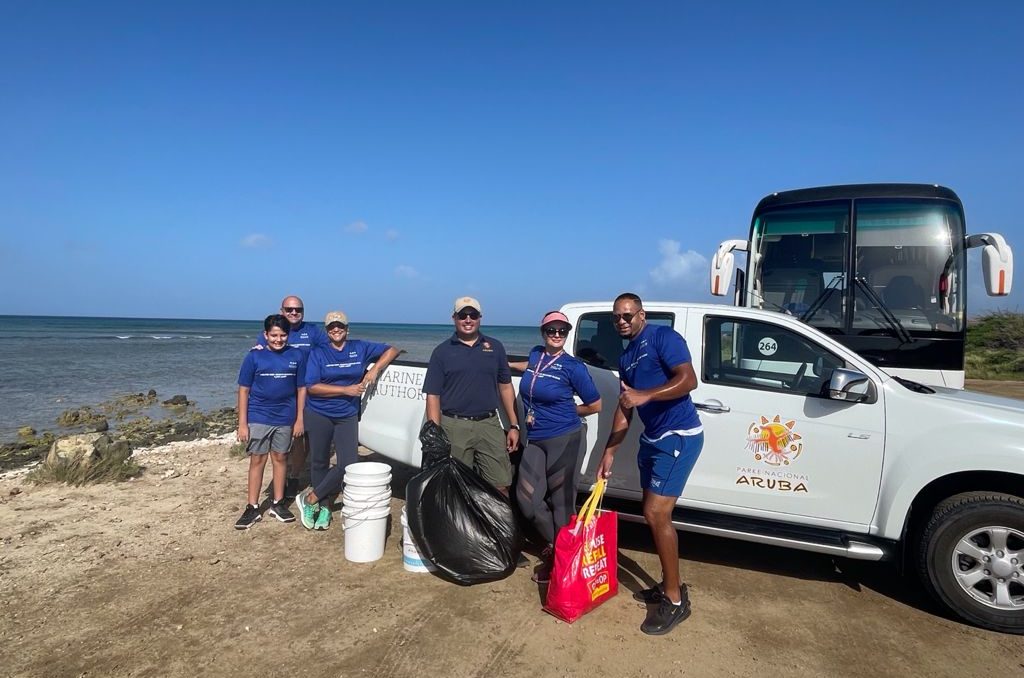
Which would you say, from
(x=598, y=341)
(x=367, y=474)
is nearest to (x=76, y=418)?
(x=367, y=474)

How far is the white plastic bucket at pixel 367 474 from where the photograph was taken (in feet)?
13.8

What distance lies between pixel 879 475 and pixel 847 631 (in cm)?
92

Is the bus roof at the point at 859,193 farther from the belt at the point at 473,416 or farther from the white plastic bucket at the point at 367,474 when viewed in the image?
the white plastic bucket at the point at 367,474

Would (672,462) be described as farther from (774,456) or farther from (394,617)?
(394,617)

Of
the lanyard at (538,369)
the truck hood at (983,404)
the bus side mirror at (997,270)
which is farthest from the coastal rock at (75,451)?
the bus side mirror at (997,270)

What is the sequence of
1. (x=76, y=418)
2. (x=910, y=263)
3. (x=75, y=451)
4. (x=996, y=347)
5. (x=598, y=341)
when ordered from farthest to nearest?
(x=996, y=347), (x=76, y=418), (x=75, y=451), (x=910, y=263), (x=598, y=341)

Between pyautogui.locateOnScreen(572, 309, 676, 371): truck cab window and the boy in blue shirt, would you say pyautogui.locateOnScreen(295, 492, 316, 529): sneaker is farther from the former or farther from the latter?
pyautogui.locateOnScreen(572, 309, 676, 371): truck cab window

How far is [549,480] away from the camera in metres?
3.93

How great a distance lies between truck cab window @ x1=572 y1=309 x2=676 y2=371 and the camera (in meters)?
4.52

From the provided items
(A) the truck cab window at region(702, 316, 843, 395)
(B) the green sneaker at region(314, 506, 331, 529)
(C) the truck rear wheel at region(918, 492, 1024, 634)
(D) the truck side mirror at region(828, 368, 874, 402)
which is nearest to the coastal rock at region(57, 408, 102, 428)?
(B) the green sneaker at region(314, 506, 331, 529)

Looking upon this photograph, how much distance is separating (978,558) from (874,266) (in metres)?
2.92

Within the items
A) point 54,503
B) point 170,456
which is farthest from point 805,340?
point 170,456

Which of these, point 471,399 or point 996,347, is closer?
point 471,399

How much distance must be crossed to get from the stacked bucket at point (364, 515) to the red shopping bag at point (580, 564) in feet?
4.49
